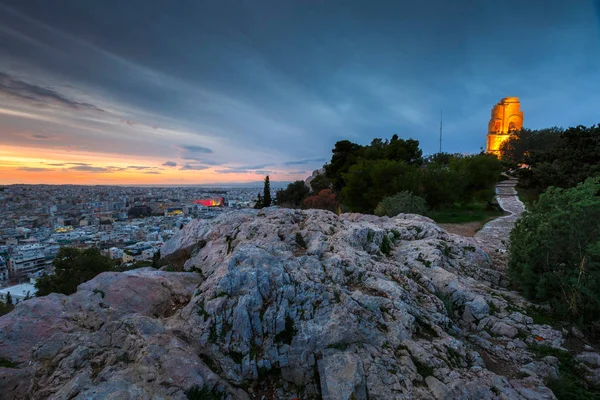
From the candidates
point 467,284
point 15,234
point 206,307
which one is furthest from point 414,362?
point 15,234

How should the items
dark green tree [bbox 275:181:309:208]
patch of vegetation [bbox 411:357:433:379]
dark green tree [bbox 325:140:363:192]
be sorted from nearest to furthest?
1. patch of vegetation [bbox 411:357:433:379]
2. dark green tree [bbox 325:140:363:192]
3. dark green tree [bbox 275:181:309:208]

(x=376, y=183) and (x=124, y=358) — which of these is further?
(x=376, y=183)

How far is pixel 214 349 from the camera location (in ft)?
13.8

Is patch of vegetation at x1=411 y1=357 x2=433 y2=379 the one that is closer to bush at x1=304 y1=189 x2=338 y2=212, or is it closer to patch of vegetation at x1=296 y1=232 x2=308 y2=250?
patch of vegetation at x1=296 y1=232 x2=308 y2=250

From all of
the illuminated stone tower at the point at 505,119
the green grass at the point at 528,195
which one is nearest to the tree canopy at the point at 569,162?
the green grass at the point at 528,195

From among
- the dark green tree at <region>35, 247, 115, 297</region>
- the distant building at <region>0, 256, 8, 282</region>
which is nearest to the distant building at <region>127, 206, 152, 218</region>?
the distant building at <region>0, 256, 8, 282</region>

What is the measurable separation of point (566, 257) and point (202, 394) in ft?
28.5

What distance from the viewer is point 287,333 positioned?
4363 mm

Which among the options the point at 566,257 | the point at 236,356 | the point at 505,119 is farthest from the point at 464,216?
the point at 505,119

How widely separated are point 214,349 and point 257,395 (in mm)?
908

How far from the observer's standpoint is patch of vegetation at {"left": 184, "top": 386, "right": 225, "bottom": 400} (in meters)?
3.31

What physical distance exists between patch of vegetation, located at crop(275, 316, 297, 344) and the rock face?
0.02m

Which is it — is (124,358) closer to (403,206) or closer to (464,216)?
(403,206)

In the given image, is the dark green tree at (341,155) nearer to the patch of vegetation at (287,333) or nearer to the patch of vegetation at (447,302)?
the patch of vegetation at (447,302)
